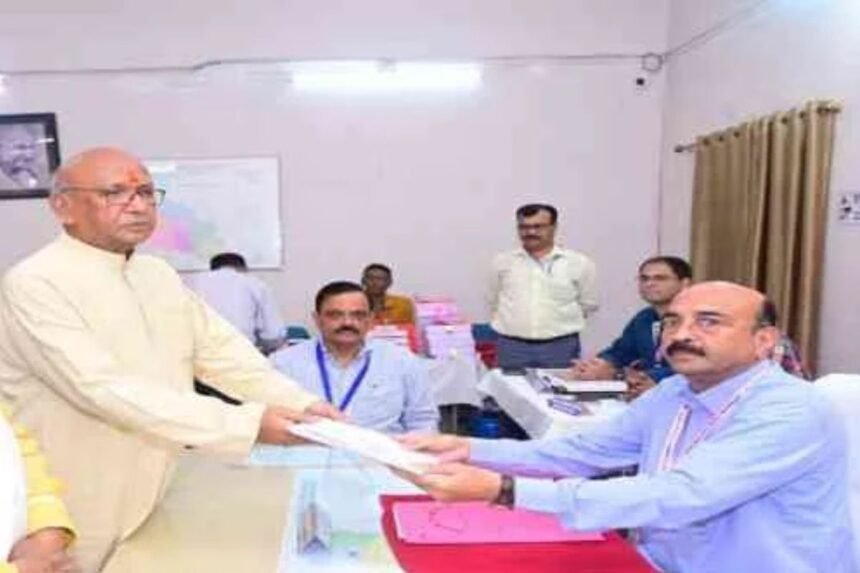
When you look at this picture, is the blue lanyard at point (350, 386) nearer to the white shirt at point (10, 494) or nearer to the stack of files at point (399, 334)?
the stack of files at point (399, 334)

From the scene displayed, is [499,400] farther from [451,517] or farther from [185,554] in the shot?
[185,554]

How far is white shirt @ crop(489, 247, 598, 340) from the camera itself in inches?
222

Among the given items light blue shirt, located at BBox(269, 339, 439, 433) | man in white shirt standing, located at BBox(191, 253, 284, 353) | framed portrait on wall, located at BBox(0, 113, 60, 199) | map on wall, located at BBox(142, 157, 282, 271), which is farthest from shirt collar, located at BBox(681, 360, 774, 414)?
framed portrait on wall, located at BBox(0, 113, 60, 199)

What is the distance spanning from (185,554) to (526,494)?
27.6 inches

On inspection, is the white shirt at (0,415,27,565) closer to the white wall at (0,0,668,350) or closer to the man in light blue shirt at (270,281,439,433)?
the man in light blue shirt at (270,281,439,433)

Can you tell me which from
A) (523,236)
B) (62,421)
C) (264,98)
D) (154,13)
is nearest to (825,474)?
(62,421)

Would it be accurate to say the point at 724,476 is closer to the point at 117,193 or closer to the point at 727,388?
the point at 727,388

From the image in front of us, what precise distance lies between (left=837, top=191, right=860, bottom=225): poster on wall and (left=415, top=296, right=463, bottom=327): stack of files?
2.40m

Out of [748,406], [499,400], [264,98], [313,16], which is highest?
[313,16]

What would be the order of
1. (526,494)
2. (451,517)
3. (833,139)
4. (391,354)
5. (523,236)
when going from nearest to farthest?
(526,494)
(451,517)
(391,354)
(833,139)
(523,236)

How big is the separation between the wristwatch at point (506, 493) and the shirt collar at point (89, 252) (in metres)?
1.12

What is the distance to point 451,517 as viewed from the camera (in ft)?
6.66

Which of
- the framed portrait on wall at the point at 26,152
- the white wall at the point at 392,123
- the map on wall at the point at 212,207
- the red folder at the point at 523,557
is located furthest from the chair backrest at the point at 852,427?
the framed portrait on wall at the point at 26,152

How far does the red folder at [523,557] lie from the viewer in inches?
68.7
